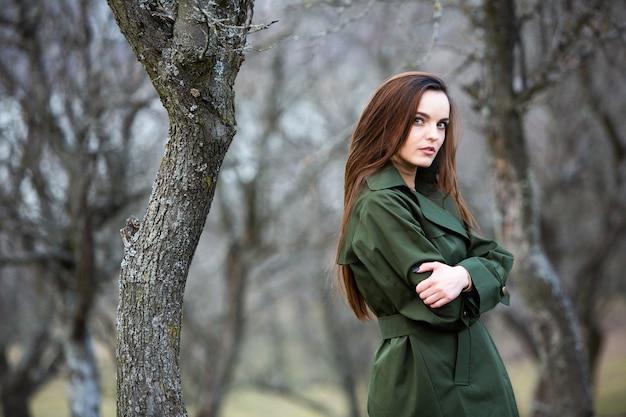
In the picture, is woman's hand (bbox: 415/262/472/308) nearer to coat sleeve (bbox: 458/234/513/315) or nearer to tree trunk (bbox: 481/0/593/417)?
coat sleeve (bbox: 458/234/513/315)

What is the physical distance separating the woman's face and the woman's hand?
0.47 metres

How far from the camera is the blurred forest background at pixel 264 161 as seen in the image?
562cm

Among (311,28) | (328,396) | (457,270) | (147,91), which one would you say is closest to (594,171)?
(311,28)

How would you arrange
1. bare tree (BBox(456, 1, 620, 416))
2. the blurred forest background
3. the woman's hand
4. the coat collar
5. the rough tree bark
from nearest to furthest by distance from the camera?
1. the woman's hand
2. the rough tree bark
3. the coat collar
4. bare tree (BBox(456, 1, 620, 416))
5. the blurred forest background

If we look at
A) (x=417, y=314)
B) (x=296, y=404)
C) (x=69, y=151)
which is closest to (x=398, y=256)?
(x=417, y=314)

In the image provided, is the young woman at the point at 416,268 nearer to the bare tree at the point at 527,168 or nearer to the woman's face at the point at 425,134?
the woman's face at the point at 425,134

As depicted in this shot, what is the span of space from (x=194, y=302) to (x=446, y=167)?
951 centimetres

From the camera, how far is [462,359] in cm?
239

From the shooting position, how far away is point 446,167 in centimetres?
282

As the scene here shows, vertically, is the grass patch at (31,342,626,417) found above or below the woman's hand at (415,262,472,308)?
below

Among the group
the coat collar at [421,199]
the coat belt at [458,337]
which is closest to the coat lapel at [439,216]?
Answer: the coat collar at [421,199]

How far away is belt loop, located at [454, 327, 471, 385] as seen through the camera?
2365 millimetres

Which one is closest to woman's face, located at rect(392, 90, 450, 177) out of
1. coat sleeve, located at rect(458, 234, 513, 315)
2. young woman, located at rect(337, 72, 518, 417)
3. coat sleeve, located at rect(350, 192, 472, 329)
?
young woman, located at rect(337, 72, 518, 417)

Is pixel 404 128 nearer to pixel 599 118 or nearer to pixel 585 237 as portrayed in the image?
pixel 599 118
